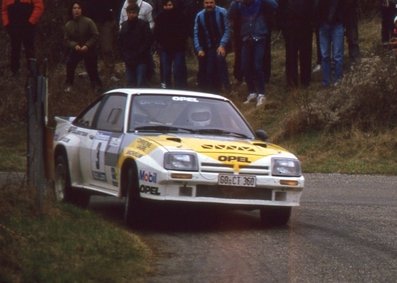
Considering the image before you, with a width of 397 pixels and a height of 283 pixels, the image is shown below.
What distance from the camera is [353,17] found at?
2406 centimetres

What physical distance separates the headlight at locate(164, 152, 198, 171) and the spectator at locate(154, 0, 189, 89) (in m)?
10.8

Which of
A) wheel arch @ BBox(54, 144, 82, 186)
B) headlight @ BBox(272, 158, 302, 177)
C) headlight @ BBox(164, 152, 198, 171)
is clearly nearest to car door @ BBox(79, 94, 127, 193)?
wheel arch @ BBox(54, 144, 82, 186)

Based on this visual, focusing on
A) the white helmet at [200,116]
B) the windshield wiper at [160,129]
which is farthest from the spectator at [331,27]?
the windshield wiper at [160,129]

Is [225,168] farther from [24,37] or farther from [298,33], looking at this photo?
[24,37]

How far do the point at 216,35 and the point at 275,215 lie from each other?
1026 centimetres

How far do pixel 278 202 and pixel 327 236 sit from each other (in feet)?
2.39

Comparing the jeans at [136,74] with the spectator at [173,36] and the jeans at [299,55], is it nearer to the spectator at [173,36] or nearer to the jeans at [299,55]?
the spectator at [173,36]

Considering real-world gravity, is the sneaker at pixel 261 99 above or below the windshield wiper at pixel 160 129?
below

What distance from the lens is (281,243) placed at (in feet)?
40.2

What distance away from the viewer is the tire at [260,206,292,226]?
531 inches

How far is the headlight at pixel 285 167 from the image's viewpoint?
43.2 feet

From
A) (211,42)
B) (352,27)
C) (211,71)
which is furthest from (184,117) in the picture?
(352,27)

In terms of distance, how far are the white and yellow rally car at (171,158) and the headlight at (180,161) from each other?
10mm

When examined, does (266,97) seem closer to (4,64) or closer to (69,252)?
(4,64)
